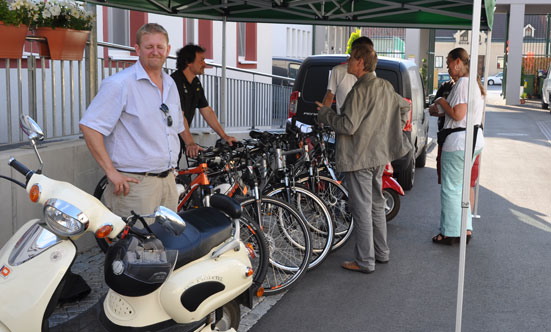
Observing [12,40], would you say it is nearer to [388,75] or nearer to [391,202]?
[391,202]

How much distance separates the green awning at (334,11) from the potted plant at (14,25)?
2.00m

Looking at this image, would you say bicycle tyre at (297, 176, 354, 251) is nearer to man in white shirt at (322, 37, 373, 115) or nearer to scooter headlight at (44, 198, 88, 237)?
man in white shirt at (322, 37, 373, 115)

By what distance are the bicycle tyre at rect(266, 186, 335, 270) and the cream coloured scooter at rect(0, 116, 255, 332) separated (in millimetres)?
2134

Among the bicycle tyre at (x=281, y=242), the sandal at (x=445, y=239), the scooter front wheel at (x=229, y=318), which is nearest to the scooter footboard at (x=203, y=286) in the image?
the scooter front wheel at (x=229, y=318)

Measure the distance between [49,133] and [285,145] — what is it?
213 cm

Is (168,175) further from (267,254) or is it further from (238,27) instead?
(238,27)

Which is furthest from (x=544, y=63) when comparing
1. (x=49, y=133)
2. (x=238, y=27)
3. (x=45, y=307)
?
(x=45, y=307)

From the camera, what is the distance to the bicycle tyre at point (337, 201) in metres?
7.21

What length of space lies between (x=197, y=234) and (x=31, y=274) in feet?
2.94

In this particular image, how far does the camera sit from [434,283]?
21.0 ft

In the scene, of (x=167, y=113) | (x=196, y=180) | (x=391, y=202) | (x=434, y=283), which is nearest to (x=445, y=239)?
(x=391, y=202)

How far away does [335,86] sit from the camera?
885 centimetres

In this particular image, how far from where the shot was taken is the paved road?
5430mm

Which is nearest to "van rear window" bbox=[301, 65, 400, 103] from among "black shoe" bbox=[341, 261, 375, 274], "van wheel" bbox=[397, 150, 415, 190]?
"van wheel" bbox=[397, 150, 415, 190]
